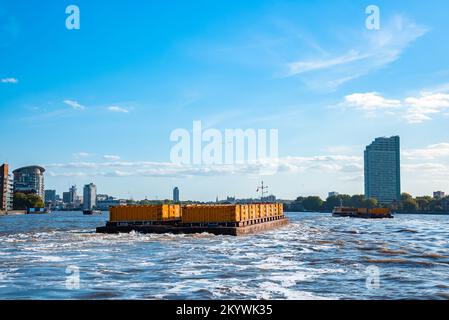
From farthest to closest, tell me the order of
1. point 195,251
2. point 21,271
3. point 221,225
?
point 221,225 → point 195,251 → point 21,271

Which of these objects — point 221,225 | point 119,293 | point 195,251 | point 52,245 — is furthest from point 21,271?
point 221,225

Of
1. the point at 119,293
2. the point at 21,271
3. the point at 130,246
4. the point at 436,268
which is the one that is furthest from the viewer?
the point at 130,246

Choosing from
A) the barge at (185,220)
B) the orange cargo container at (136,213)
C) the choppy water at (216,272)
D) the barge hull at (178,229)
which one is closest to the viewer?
the choppy water at (216,272)

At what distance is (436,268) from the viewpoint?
3888 centimetres

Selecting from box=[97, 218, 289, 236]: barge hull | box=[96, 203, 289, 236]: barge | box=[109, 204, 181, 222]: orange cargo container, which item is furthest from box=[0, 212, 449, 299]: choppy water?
box=[109, 204, 181, 222]: orange cargo container

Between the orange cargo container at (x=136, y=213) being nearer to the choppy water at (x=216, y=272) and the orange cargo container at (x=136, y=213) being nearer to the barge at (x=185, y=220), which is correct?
the barge at (x=185, y=220)

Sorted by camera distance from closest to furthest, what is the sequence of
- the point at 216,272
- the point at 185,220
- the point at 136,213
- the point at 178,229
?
1. the point at 216,272
2. the point at 178,229
3. the point at 185,220
4. the point at 136,213

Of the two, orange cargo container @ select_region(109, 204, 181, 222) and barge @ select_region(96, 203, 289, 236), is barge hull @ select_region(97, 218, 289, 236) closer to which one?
barge @ select_region(96, 203, 289, 236)

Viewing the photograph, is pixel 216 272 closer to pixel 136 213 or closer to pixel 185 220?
pixel 185 220

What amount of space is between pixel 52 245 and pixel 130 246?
27.2 ft

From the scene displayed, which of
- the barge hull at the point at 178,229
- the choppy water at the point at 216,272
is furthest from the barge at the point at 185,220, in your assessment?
the choppy water at the point at 216,272

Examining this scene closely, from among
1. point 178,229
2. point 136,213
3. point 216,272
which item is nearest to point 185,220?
point 178,229
